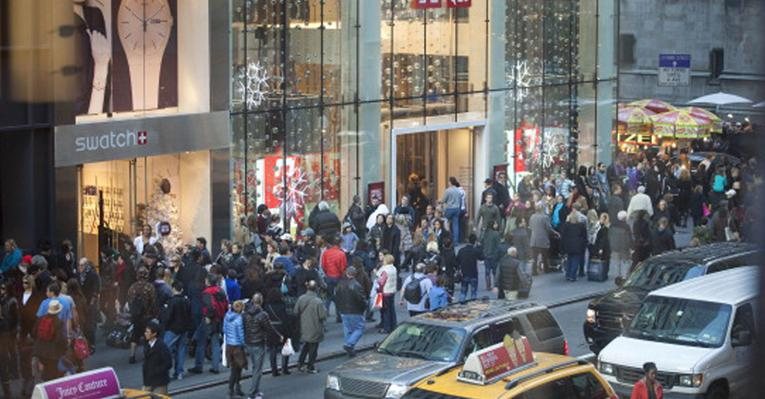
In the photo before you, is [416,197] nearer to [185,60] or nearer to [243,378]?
[185,60]

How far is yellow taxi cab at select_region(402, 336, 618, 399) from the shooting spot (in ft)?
38.8

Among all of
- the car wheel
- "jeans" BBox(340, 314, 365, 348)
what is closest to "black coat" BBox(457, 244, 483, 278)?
"jeans" BBox(340, 314, 365, 348)

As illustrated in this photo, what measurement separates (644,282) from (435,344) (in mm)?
5331

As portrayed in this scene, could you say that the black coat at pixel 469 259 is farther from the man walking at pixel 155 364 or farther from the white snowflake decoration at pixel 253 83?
the man walking at pixel 155 364

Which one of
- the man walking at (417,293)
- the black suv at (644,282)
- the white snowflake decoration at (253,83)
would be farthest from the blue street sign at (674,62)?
the man walking at (417,293)

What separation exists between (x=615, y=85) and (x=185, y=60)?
48.4 feet

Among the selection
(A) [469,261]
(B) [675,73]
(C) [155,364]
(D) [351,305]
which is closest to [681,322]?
(D) [351,305]

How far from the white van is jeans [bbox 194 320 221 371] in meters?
4.77

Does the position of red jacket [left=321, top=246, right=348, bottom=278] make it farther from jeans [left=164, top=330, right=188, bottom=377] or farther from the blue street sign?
the blue street sign

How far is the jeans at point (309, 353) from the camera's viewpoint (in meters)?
17.0

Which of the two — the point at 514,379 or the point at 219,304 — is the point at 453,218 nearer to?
the point at 219,304

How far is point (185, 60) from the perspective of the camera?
2442cm

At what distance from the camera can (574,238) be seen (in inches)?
968

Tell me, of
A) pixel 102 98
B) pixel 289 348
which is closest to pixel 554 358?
pixel 289 348
